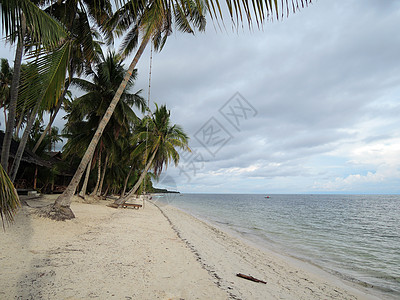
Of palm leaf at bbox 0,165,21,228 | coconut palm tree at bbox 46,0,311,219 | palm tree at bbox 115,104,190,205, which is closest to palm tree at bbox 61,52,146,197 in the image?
palm tree at bbox 115,104,190,205

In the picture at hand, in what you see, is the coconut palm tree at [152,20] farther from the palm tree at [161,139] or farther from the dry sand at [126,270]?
the palm tree at [161,139]

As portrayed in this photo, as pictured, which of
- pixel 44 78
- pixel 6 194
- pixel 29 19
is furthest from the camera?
pixel 44 78

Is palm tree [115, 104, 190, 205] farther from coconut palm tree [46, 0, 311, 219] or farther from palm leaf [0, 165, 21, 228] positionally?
palm leaf [0, 165, 21, 228]

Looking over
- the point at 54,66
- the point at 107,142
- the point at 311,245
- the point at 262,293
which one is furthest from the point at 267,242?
the point at 107,142

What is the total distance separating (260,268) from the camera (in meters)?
5.66

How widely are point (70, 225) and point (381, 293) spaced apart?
28.3 feet

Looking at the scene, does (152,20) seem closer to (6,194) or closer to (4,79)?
(6,194)

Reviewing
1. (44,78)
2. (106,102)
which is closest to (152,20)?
(44,78)

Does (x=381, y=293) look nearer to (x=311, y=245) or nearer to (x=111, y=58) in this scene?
(x=311, y=245)

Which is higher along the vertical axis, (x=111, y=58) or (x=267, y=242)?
(x=111, y=58)

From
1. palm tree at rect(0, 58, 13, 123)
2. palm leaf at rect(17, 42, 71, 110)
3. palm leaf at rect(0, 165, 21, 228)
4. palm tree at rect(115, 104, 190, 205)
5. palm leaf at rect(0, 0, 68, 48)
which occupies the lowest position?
palm leaf at rect(0, 165, 21, 228)

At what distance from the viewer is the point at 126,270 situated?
12.8 ft

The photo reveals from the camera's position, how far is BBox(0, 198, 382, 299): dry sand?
10.4ft

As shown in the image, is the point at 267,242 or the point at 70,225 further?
the point at 267,242
